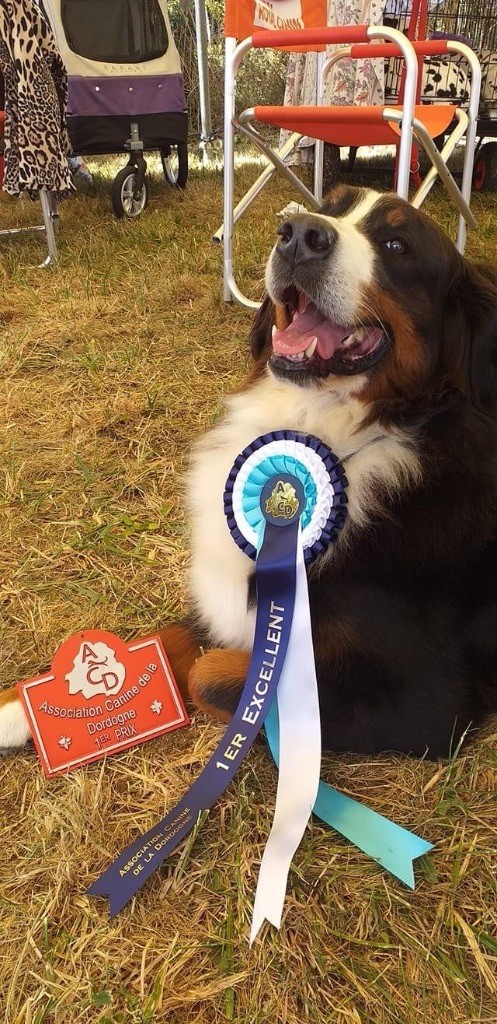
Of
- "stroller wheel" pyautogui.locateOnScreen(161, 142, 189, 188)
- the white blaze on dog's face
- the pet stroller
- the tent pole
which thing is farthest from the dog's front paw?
the tent pole

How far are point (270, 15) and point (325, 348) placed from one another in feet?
10.5

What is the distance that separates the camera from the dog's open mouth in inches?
61.6

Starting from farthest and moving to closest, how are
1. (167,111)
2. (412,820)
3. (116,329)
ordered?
(167,111) < (116,329) < (412,820)

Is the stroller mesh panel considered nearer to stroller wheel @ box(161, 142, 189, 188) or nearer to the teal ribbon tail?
stroller wheel @ box(161, 142, 189, 188)

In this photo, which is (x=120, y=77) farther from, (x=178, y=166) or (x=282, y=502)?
(x=282, y=502)

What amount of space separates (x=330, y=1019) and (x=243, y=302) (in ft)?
11.7

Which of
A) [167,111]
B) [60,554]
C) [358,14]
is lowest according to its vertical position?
[60,554]

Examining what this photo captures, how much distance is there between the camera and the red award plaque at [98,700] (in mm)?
1584

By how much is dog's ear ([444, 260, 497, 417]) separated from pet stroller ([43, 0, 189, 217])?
4.80 metres

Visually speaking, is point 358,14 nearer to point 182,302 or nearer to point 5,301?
point 182,302

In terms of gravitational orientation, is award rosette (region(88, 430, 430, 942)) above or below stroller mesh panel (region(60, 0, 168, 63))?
below

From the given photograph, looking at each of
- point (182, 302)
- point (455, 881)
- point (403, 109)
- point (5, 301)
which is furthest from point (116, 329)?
point (455, 881)

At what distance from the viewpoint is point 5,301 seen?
4273 millimetres

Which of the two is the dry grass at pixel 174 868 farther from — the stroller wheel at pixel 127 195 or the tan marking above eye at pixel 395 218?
the stroller wheel at pixel 127 195
